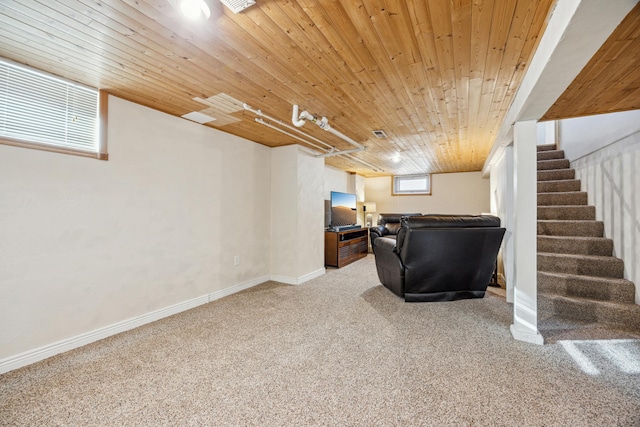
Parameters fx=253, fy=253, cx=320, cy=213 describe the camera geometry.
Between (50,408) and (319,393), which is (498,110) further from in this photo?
(50,408)

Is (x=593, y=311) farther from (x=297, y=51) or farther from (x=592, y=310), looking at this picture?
(x=297, y=51)

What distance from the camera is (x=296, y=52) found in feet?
5.65

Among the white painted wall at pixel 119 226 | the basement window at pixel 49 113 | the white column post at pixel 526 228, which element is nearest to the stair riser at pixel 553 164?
the white column post at pixel 526 228

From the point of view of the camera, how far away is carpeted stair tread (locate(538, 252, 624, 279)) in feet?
8.76

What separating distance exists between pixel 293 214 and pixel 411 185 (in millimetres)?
4877

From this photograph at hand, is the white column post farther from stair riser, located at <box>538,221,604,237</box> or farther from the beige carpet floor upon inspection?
stair riser, located at <box>538,221,604,237</box>

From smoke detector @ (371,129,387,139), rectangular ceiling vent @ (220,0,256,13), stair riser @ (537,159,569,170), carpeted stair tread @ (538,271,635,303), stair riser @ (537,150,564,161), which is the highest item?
smoke detector @ (371,129,387,139)

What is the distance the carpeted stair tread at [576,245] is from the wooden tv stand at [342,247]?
306cm

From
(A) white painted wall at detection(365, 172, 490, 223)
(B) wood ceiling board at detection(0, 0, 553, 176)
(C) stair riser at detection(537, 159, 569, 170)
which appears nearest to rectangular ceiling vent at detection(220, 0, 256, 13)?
(B) wood ceiling board at detection(0, 0, 553, 176)

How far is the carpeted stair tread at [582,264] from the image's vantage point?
8.76ft

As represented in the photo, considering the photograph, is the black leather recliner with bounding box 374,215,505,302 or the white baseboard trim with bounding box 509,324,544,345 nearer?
the white baseboard trim with bounding box 509,324,544,345

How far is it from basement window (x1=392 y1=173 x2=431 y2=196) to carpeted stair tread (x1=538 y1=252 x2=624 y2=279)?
4373mm

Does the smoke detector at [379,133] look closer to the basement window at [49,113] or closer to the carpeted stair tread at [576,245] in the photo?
the carpeted stair tread at [576,245]

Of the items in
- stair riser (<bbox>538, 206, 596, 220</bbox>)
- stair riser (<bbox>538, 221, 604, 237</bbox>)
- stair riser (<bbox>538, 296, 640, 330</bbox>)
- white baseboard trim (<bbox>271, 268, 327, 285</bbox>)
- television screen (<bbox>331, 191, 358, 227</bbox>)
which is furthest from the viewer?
television screen (<bbox>331, 191, 358, 227</bbox>)
